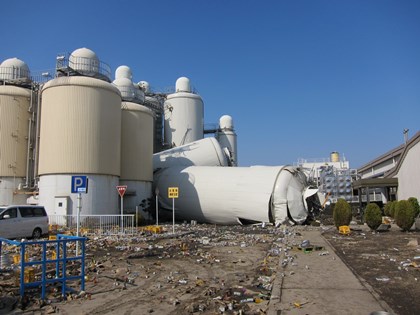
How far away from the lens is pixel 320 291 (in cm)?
748

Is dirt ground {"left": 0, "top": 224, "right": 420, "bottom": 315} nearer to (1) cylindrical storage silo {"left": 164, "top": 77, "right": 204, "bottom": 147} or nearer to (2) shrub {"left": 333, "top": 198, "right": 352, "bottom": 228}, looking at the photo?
(2) shrub {"left": 333, "top": 198, "right": 352, "bottom": 228}

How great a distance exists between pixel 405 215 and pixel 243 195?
10382 millimetres

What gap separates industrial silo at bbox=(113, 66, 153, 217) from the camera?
96.8 feet

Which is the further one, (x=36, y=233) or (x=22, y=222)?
(x=36, y=233)

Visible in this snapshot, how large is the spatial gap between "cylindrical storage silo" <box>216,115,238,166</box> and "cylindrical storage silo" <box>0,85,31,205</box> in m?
28.3

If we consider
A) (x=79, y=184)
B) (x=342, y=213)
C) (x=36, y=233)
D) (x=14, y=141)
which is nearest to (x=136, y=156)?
(x=14, y=141)

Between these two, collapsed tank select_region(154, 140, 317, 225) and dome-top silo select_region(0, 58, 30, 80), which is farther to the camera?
dome-top silo select_region(0, 58, 30, 80)

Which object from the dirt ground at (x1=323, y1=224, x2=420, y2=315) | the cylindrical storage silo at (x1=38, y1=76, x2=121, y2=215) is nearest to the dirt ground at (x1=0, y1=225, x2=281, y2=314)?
the dirt ground at (x1=323, y1=224, x2=420, y2=315)

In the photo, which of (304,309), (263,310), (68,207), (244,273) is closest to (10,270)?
(244,273)

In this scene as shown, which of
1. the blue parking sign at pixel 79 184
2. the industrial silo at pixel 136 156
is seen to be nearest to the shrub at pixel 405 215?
the blue parking sign at pixel 79 184

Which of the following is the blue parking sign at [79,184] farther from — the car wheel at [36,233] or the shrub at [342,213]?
the shrub at [342,213]

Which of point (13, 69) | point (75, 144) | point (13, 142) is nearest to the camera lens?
point (75, 144)

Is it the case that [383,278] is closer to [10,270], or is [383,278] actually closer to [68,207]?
[10,270]

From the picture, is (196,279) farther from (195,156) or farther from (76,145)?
(195,156)
